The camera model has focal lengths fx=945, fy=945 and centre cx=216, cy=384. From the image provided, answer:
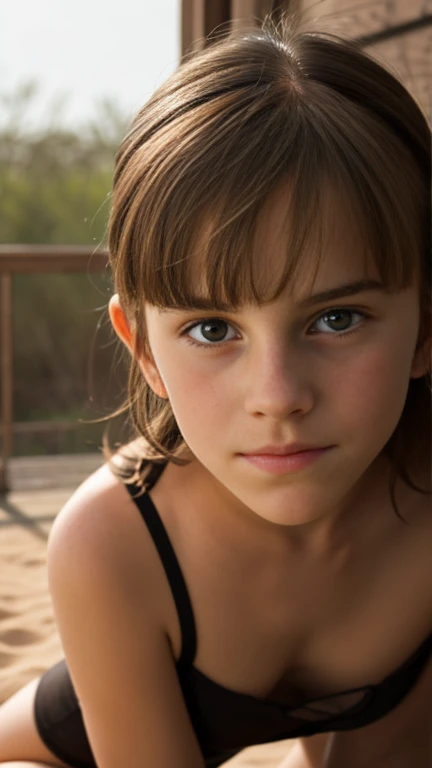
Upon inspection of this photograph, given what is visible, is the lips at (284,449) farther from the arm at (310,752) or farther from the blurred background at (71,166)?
the arm at (310,752)

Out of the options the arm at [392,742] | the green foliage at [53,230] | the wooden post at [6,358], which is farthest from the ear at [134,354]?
the green foliage at [53,230]

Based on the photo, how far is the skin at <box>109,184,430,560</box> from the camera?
1063 mm

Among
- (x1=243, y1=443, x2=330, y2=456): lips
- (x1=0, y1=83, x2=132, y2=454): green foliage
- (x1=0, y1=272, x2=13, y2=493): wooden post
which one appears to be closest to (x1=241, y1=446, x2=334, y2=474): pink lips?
(x1=243, y1=443, x2=330, y2=456): lips

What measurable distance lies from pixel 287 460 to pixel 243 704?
1.56 feet

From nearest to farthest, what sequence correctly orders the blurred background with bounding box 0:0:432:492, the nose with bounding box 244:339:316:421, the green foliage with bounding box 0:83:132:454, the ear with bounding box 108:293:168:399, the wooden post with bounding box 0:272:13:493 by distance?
1. the nose with bounding box 244:339:316:421
2. the ear with bounding box 108:293:168:399
3. the blurred background with bounding box 0:0:432:492
4. the wooden post with bounding box 0:272:13:493
5. the green foliage with bounding box 0:83:132:454

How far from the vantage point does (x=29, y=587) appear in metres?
3.12

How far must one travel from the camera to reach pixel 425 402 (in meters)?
1.50

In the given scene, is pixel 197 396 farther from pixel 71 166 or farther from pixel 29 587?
pixel 71 166

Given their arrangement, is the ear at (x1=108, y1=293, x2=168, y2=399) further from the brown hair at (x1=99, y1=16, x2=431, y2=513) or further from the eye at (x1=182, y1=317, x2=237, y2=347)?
the eye at (x1=182, y1=317, x2=237, y2=347)

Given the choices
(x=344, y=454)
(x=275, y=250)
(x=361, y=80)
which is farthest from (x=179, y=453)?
(x=361, y=80)

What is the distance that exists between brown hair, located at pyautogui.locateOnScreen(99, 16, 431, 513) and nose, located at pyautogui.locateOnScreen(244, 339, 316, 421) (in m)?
0.07

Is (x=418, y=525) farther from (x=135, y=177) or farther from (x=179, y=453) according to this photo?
(x=135, y=177)

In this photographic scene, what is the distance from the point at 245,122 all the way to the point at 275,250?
0.18 meters

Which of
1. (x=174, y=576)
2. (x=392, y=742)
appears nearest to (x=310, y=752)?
(x=392, y=742)
